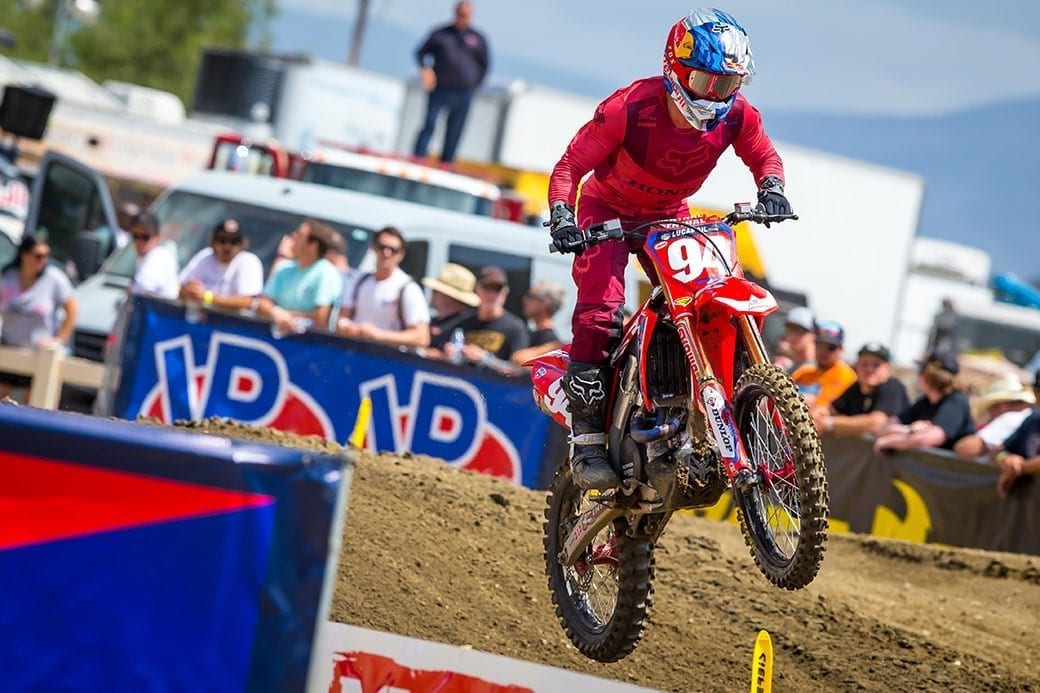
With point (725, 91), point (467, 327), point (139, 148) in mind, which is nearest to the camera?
point (725, 91)

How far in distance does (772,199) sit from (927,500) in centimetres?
607

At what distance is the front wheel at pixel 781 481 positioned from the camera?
6.05m

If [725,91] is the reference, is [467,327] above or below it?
below

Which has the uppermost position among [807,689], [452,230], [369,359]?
[452,230]

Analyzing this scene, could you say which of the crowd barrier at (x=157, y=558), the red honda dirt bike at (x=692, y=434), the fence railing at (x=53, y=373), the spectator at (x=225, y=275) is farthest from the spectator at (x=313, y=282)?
the crowd barrier at (x=157, y=558)

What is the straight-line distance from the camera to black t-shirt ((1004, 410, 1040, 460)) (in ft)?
37.9

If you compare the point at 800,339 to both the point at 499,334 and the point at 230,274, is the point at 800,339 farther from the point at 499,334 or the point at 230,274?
the point at 230,274

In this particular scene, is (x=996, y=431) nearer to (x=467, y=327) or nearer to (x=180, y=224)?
(x=467, y=327)

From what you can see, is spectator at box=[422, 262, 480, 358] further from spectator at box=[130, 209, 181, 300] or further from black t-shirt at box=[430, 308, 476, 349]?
spectator at box=[130, 209, 181, 300]

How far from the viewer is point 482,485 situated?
32.1ft

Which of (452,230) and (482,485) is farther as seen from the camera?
(452,230)

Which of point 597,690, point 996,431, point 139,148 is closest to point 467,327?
point 996,431

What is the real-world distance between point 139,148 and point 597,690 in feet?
76.4

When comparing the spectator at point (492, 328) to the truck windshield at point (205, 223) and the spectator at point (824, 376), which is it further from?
the spectator at point (824, 376)
